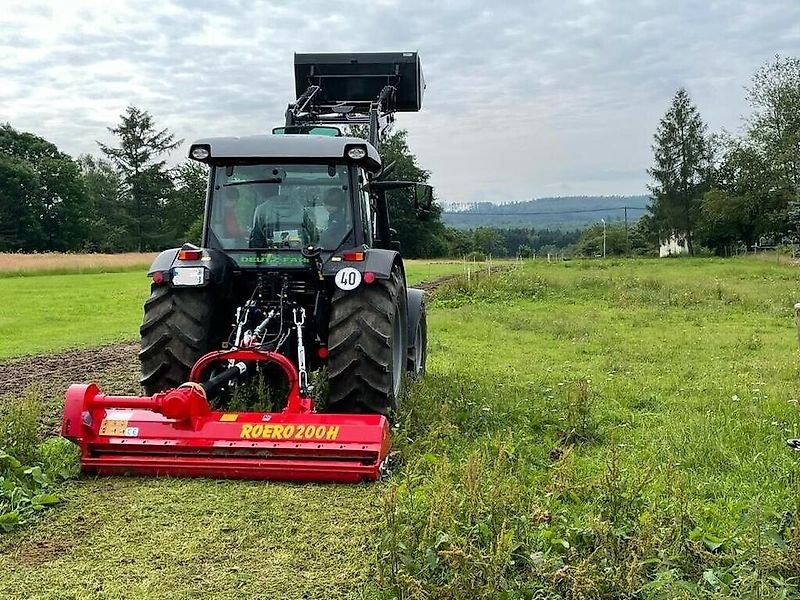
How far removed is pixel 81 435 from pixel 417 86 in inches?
262

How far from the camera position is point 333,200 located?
646 cm

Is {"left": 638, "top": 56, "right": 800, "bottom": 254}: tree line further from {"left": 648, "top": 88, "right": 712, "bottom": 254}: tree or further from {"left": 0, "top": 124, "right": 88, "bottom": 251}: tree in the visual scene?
{"left": 0, "top": 124, "right": 88, "bottom": 251}: tree

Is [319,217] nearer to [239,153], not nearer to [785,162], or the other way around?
[239,153]

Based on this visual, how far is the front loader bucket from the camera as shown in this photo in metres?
4.95

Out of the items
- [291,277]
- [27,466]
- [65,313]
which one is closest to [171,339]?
[291,277]

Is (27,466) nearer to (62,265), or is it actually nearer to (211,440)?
(211,440)

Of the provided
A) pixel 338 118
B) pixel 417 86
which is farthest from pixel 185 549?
pixel 417 86

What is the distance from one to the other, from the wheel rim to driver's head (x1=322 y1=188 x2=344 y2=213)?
93 centimetres

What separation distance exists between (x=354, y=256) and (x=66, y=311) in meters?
13.3

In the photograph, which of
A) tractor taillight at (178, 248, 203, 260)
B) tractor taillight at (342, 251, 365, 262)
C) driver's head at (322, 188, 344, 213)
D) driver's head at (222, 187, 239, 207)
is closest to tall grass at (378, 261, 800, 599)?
tractor taillight at (342, 251, 365, 262)

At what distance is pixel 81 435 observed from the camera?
503cm

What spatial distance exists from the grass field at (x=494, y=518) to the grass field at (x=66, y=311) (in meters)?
7.61

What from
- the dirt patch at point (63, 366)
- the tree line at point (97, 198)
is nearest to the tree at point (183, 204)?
the tree line at point (97, 198)

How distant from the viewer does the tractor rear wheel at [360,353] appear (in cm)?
568
